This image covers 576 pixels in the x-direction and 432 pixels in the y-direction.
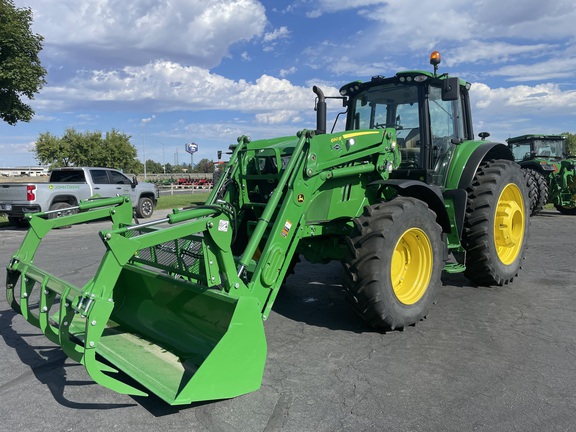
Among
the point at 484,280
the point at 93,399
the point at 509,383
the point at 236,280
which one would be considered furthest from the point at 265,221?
the point at 484,280

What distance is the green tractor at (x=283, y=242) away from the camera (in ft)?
10.3

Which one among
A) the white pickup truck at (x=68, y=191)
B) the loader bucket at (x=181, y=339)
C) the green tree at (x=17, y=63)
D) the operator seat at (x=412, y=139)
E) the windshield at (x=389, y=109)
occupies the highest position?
the green tree at (x=17, y=63)

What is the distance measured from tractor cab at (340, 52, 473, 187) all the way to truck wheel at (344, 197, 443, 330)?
979mm

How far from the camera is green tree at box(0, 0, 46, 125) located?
15898 mm

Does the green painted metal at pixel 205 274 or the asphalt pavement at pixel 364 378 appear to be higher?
the green painted metal at pixel 205 274

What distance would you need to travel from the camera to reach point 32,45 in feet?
55.3

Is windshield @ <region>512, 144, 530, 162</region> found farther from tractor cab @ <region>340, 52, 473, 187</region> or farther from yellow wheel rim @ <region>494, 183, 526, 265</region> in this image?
tractor cab @ <region>340, 52, 473, 187</region>

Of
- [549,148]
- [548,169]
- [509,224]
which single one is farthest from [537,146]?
[509,224]

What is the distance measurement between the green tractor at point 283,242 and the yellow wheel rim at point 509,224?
0.06 feet

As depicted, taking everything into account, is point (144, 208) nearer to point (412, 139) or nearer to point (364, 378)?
point (412, 139)

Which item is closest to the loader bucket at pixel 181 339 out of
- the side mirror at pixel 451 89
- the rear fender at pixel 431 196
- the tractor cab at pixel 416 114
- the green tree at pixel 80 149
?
the rear fender at pixel 431 196

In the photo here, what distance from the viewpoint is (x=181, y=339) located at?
12.5ft

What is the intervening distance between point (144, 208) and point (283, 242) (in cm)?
1392

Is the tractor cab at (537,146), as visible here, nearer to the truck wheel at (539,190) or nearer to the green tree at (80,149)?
the truck wheel at (539,190)
